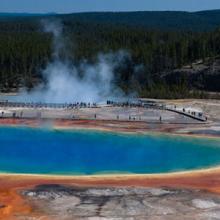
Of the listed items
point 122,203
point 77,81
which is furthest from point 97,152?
point 77,81

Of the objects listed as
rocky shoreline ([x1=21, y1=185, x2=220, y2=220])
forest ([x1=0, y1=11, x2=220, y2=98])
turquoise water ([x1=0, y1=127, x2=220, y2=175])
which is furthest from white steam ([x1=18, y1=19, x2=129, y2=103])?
rocky shoreline ([x1=21, y1=185, x2=220, y2=220])

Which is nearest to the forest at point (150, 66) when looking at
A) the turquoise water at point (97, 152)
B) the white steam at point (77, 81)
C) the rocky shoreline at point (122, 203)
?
the white steam at point (77, 81)

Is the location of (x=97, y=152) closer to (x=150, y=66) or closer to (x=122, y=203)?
(x=122, y=203)

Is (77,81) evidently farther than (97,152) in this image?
Yes

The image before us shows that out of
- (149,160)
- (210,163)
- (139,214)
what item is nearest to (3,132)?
(149,160)

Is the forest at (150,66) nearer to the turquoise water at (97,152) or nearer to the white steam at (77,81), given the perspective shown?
the white steam at (77,81)

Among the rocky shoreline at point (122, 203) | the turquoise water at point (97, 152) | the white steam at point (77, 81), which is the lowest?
the rocky shoreline at point (122, 203)

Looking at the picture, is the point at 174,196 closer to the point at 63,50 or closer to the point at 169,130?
the point at 169,130
